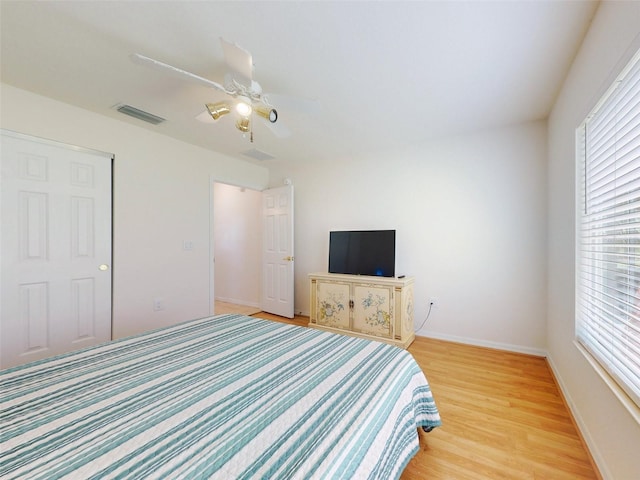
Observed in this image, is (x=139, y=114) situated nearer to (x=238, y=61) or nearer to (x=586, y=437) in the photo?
(x=238, y=61)

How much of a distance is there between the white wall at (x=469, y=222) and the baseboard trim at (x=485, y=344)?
0.04 ft

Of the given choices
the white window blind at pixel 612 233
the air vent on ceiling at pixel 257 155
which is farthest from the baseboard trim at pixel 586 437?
the air vent on ceiling at pixel 257 155

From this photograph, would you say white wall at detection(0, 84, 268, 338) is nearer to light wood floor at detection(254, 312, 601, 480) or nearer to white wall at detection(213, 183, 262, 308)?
white wall at detection(213, 183, 262, 308)

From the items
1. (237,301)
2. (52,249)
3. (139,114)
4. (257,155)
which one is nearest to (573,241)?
(257,155)

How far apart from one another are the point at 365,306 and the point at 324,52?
2.56m

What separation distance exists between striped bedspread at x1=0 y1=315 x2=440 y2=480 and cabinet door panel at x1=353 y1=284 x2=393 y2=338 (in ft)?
5.04

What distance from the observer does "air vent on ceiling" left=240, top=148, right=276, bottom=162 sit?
374 centimetres

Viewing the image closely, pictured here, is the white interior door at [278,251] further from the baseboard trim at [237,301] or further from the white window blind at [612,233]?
the white window blind at [612,233]

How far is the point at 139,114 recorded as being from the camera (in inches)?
105

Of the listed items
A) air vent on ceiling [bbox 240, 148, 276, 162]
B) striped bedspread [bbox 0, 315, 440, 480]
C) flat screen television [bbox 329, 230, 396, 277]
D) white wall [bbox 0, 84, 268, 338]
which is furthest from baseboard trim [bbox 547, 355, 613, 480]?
air vent on ceiling [bbox 240, 148, 276, 162]

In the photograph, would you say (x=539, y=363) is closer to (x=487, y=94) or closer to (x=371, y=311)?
(x=371, y=311)

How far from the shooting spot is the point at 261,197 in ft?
15.3

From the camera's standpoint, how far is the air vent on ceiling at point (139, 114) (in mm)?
2545

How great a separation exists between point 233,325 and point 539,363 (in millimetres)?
2887
